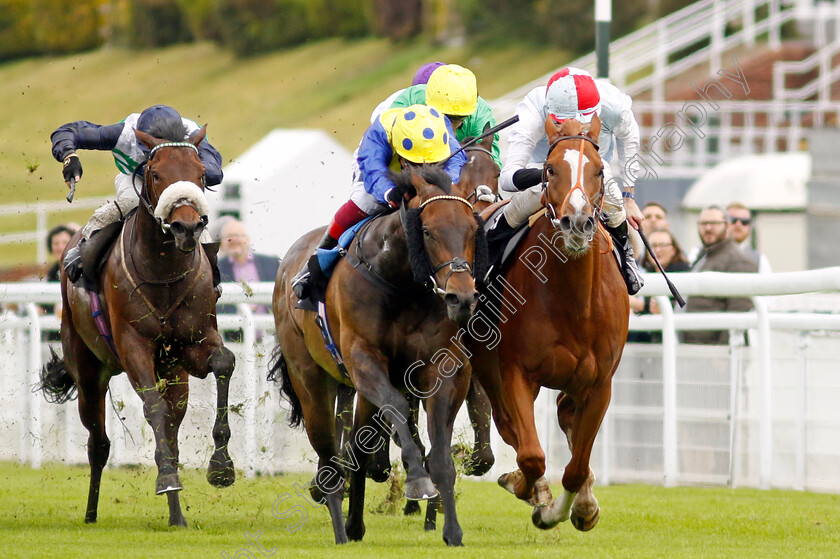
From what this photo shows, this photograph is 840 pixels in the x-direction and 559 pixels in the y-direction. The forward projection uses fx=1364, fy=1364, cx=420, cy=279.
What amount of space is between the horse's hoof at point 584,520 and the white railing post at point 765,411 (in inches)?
99.0

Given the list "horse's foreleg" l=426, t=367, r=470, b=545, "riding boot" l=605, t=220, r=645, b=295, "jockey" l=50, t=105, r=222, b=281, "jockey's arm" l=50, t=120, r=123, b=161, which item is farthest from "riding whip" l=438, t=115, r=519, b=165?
"jockey's arm" l=50, t=120, r=123, b=161

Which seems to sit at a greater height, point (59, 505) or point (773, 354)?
point (773, 354)

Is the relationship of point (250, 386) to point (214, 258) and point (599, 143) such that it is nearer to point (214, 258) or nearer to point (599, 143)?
point (214, 258)

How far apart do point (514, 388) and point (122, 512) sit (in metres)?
2.98

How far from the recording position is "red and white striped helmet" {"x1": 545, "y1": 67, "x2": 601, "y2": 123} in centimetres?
615

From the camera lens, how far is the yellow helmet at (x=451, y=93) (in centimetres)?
680

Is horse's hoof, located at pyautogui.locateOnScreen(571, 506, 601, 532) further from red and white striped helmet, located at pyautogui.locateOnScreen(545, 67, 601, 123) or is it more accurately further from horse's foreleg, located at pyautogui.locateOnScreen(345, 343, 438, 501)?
red and white striped helmet, located at pyautogui.locateOnScreen(545, 67, 601, 123)

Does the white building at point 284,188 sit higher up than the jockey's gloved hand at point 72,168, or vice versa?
the white building at point 284,188

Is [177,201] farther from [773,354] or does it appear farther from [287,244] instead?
[287,244]

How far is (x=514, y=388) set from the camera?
626 centimetres

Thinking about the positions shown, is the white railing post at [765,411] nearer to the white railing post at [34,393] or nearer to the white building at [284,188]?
the white railing post at [34,393]

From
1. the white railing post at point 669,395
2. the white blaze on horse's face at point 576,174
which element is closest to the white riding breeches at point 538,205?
the white blaze on horse's face at point 576,174

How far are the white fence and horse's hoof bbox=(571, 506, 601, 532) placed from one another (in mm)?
1981

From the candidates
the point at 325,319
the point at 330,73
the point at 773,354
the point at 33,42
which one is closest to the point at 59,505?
the point at 325,319
